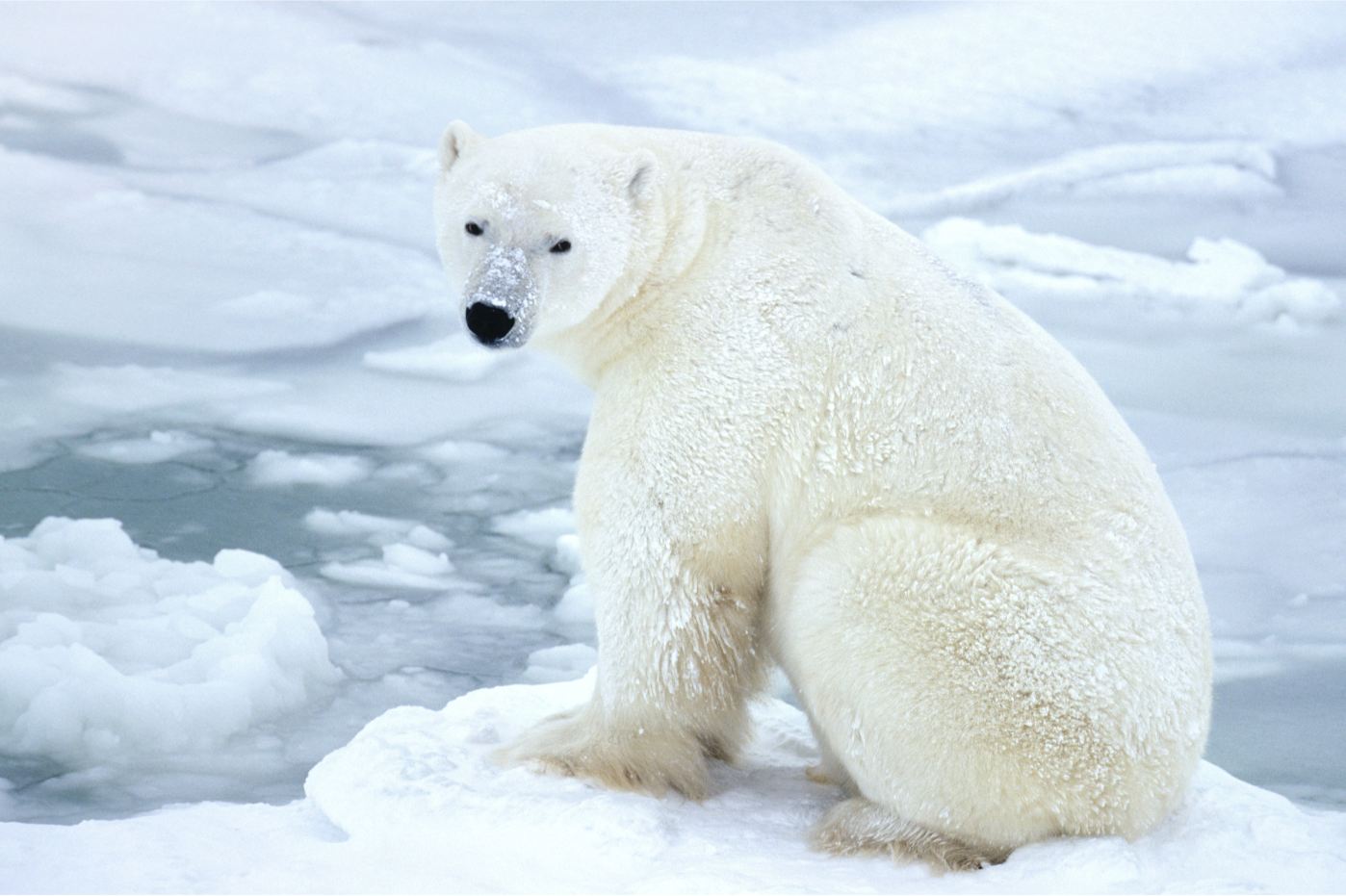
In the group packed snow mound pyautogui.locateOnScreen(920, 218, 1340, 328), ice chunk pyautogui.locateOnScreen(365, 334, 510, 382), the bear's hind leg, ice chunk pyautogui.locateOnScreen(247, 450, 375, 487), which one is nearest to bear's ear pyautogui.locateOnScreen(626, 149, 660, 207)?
the bear's hind leg

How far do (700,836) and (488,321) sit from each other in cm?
136

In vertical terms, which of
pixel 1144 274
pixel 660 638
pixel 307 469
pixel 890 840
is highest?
pixel 1144 274

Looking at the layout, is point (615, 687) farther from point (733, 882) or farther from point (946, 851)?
point (946, 851)

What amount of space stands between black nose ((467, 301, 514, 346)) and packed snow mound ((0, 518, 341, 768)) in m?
2.08

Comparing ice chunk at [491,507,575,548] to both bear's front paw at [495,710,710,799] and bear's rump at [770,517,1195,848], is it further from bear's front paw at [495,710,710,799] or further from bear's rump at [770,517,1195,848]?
bear's rump at [770,517,1195,848]

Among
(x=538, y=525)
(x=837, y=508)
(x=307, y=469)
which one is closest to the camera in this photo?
(x=837, y=508)

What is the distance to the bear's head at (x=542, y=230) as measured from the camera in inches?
123

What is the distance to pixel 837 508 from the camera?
10.1 feet

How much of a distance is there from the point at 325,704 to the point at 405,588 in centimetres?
105

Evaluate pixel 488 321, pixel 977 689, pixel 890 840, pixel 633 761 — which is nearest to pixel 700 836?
pixel 633 761

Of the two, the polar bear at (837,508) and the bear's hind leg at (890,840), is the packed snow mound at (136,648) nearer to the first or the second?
the polar bear at (837,508)

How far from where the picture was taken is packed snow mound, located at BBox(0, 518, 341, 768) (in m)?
4.24

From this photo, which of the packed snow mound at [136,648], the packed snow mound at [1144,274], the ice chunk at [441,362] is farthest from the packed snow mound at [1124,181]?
the packed snow mound at [136,648]

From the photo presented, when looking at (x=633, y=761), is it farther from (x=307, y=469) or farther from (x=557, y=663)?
(x=307, y=469)
